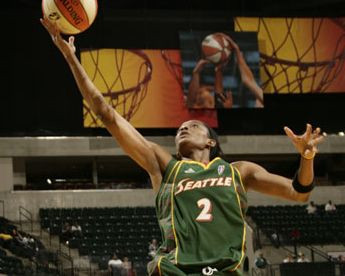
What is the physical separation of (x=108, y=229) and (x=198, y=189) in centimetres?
2053

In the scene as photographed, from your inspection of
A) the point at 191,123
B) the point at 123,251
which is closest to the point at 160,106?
the point at 123,251

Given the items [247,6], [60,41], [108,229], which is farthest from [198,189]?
[247,6]

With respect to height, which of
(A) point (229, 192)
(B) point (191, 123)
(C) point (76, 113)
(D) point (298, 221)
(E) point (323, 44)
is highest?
(E) point (323, 44)

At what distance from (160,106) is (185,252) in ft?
82.9

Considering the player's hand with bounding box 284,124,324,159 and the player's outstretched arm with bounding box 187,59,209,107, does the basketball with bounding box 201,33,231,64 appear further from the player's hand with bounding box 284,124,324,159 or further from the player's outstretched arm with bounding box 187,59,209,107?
the player's hand with bounding box 284,124,324,159

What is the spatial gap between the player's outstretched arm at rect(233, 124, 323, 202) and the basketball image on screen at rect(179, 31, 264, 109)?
24537mm

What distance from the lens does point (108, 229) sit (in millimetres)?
24562

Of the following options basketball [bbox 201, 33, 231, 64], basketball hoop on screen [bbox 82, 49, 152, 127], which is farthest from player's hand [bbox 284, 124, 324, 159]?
basketball [bbox 201, 33, 231, 64]

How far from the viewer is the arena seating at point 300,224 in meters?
25.2

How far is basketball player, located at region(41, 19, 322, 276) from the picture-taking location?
4152mm

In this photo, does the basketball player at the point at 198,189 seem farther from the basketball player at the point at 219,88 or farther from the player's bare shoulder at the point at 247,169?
the basketball player at the point at 219,88

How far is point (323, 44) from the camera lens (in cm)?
3077

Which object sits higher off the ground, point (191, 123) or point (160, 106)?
point (160, 106)

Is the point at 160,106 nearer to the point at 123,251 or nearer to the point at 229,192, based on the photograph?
the point at 123,251
